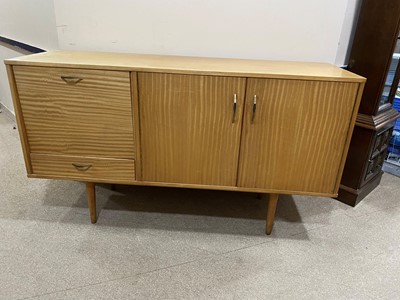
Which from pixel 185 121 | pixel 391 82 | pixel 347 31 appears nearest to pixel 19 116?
pixel 185 121

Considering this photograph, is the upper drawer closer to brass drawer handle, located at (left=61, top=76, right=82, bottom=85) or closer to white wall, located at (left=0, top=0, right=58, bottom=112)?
brass drawer handle, located at (left=61, top=76, right=82, bottom=85)

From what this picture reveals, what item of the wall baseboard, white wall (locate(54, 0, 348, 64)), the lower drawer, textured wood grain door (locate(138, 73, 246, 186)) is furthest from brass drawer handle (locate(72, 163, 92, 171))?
the wall baseboard

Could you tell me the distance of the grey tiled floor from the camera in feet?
3.87

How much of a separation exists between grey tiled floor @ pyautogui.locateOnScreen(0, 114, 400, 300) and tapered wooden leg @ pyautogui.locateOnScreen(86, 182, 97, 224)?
0.15ft

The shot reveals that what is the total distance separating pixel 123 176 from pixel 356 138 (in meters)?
1.25

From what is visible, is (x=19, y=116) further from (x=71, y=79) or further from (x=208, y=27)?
(x=208, y=27)

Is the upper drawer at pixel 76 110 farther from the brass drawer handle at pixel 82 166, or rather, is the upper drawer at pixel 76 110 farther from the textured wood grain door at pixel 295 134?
the textured wood grain door at pixel 295 134

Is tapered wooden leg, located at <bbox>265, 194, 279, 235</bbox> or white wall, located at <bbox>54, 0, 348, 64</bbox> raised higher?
white wall, located at <bbox>54, 0, 348, 64</bbox>

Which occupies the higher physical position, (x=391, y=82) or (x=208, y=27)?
(x=208, y=27)

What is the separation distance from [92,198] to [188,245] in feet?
1.64

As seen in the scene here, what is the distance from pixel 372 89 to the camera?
161 centimetres

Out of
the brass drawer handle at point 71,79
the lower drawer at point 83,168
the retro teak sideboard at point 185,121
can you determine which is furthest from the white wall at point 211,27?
the lower drawer at point 83,168

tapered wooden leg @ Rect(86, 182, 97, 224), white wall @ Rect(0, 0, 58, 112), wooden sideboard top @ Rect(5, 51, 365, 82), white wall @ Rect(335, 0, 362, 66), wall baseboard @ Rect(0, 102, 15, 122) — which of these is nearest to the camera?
wooden sideboard top @ Rect(5, 51, 365, 82)

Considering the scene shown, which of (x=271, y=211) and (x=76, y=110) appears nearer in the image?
(x=76, y=110)
